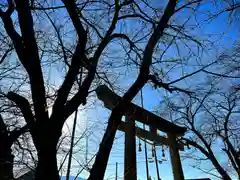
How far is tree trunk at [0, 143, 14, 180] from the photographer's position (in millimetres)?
2244

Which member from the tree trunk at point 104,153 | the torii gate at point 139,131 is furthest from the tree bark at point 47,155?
the torii gate at point 139,131

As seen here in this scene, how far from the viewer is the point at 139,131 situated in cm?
669

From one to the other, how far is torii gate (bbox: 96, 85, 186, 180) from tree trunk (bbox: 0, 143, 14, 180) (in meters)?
1.83

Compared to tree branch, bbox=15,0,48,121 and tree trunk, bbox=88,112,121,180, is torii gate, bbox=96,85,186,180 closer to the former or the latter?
tree trunk, bbox=88,112,121,180

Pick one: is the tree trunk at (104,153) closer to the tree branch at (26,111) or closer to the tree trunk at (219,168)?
the tree branch at (26,111)

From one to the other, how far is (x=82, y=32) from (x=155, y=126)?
506 cm

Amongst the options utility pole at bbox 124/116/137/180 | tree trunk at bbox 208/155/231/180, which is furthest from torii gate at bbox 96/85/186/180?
tree trunk at bbox 208/155/231/180

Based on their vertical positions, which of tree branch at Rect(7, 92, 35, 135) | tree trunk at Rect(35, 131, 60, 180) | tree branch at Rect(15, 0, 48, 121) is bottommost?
tree trunk at Rect(35, 131, 60, 180)

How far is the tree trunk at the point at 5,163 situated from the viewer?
2244 millimetres

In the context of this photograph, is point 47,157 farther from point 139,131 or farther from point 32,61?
point 139,131

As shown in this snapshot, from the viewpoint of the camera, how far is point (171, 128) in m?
7.14

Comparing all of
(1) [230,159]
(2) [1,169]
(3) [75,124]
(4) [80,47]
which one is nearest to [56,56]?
(4) [80,47]

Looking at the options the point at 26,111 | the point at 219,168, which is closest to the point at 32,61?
the point at 26,111

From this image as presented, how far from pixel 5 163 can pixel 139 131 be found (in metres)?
4.95
